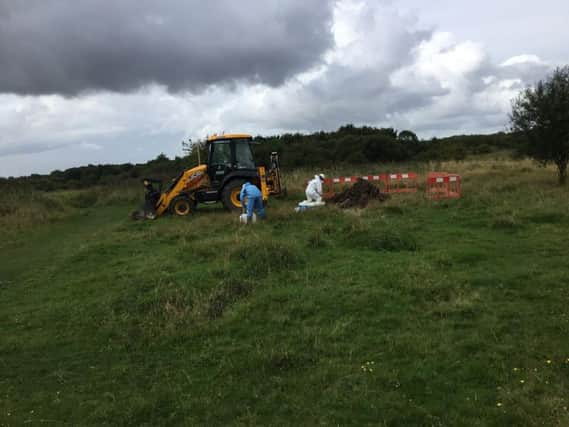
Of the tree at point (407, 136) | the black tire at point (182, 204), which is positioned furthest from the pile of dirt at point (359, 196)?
the tree at point (407, 136)

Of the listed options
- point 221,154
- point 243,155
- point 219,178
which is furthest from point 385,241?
point 221,154

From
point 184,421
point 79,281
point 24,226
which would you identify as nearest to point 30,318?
point 79,281

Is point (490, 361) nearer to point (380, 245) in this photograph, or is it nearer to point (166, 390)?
point (166, 390)

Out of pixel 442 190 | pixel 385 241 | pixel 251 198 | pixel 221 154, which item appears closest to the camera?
pixel 385 241

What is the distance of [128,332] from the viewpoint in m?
6.17

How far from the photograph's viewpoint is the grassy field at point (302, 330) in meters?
4.15

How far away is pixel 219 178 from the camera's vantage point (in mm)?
16969

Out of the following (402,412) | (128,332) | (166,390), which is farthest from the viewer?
(128,332)

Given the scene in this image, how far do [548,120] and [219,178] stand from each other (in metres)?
12.2

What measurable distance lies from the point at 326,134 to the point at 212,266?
6366 centimetres

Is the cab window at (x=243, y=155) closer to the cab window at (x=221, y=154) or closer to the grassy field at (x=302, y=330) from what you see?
the cab window at (x=221, y=154)

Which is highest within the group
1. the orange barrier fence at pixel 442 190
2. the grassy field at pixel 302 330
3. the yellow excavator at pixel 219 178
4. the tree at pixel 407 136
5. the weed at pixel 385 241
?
the tree at pixel 407 136

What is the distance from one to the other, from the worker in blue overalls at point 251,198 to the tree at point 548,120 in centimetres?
1135

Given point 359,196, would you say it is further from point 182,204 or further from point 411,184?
point 182,204
